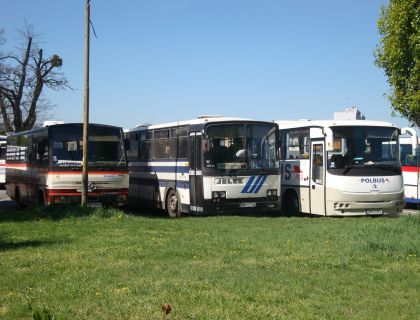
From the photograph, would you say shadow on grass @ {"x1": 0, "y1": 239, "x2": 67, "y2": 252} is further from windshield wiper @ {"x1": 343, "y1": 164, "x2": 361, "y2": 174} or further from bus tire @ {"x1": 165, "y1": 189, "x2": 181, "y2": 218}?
windshield wiper @ {"x1": 343, "y1": 164, "x2": 361, "y2": 174}

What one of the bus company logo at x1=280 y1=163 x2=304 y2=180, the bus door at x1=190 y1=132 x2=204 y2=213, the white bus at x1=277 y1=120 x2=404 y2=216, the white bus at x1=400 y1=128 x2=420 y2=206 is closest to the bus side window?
the white bus at x1=277 y1=120 x2=404 y2=216

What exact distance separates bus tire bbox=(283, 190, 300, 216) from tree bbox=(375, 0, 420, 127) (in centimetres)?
1082

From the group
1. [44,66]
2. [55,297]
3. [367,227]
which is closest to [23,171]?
[367,227]

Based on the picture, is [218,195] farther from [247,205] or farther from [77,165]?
[77,165]

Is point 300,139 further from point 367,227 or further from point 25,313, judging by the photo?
point 25,313

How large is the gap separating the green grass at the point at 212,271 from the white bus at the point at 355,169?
10.5 ft

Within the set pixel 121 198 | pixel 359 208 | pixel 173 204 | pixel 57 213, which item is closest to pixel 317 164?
pixel 359 208

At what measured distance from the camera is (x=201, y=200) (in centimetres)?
1800

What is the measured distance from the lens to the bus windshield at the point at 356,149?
58.9 feet

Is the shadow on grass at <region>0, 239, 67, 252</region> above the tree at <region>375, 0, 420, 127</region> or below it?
below

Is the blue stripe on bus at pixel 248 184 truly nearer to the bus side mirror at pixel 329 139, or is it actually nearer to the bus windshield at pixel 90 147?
the bus side mirror at pixel 329 139

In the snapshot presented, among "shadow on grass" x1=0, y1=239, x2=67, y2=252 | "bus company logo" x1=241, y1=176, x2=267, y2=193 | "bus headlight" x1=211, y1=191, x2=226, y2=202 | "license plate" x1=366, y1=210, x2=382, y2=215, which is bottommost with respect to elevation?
"shadow on grass" x1=0, y1=239, x2=67, y2=252

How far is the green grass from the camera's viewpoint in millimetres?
6855

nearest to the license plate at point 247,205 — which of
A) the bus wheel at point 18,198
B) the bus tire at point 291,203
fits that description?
the bus tire at point 291,203
